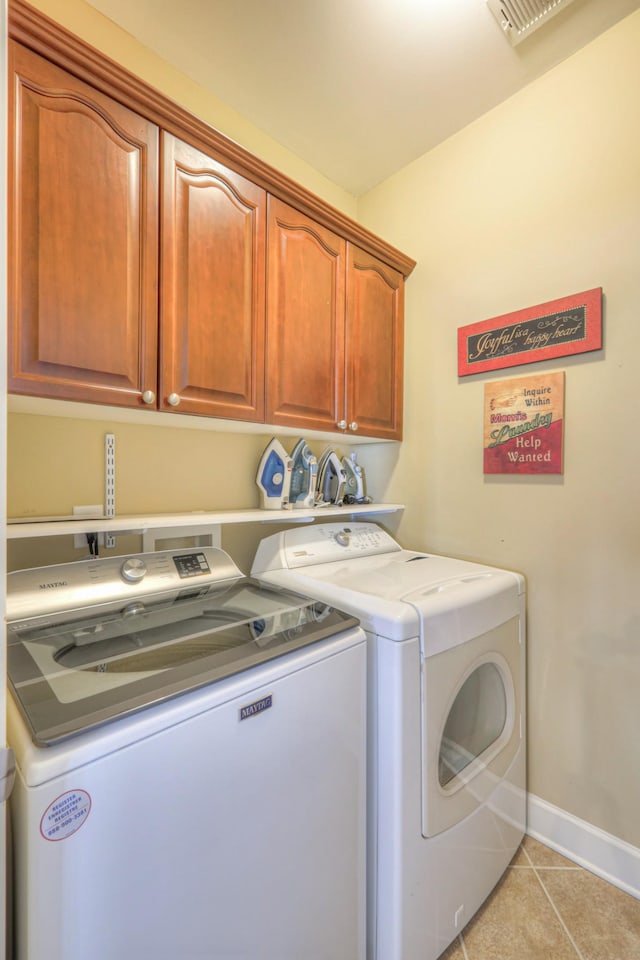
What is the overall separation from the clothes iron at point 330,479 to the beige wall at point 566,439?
0.33 metres

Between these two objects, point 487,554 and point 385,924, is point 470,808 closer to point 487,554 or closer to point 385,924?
point 385,924

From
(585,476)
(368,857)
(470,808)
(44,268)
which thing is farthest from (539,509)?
(44,268)

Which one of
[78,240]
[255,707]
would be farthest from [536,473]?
[78,240]

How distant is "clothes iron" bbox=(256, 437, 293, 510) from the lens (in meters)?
1.74

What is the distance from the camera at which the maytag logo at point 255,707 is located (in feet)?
2.61

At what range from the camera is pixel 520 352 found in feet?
5.23

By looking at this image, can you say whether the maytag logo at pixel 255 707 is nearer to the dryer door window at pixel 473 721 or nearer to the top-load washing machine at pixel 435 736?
the top-load washing machine at pixel 435 736

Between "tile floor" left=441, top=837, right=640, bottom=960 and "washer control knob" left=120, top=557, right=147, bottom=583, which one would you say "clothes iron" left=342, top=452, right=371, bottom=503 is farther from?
"tile floor" left=441, top=837, right=640, bottom=960

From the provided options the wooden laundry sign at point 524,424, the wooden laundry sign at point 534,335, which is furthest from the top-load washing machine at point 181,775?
the wooden laundry sign at point 534,335

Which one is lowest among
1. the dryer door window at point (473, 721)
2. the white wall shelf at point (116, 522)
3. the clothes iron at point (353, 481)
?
the dryer door window at point (473, 721)

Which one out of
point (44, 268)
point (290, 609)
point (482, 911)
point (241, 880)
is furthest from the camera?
point (482, 911)

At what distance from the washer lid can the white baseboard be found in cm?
126

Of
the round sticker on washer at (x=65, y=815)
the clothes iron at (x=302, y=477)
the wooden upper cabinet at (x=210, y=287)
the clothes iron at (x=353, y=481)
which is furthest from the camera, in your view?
the clothes iron at (x=353, y=481)

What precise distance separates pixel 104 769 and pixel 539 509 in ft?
5.09
